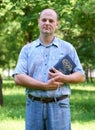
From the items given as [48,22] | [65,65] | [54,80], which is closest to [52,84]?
[54,80]

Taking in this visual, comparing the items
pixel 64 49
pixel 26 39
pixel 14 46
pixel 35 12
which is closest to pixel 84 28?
pixel 35 12

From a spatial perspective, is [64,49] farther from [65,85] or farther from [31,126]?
[31,126]

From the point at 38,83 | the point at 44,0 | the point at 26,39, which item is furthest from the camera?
the point at 26,39

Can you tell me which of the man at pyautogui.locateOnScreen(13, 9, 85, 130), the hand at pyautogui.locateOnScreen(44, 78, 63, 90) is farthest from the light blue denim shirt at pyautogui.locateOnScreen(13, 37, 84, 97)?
the hand at pyautogui.locateOnScreen(44, 78, 63, 90)

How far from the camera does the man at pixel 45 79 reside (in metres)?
5.20

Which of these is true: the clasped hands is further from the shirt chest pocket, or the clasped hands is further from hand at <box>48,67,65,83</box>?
the shirt chest pocket

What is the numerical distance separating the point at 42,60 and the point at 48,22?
0.45m

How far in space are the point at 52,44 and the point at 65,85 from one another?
20.2 inches

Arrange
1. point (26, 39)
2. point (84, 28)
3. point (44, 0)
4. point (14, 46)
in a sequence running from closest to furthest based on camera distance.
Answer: point (44, 0)
point (84, 28)
point (26, 39)
point (14, 46)

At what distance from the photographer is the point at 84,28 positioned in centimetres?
1880

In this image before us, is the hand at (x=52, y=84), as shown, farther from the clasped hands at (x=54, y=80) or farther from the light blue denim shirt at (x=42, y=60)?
the light blue denim shirt at (x=42, y=60)

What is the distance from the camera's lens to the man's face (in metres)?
5.23

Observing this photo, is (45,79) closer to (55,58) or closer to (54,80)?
(54,80)

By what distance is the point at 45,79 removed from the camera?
5.19 metres
